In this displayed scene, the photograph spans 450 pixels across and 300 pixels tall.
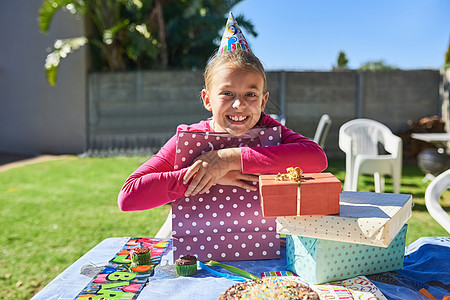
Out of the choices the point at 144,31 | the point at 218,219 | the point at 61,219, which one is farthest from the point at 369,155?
the point at 144,31

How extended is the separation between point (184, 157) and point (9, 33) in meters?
11.0

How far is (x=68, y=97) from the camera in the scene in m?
9.72

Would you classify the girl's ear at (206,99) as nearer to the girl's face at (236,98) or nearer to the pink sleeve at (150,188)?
the girl's face at (236,98)

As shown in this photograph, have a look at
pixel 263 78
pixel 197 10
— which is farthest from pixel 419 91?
pixel 263 78

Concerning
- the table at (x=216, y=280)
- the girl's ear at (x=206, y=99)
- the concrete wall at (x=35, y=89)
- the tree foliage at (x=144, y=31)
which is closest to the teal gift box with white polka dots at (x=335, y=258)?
the table at (x=216, y=280)

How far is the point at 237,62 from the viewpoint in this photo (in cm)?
121

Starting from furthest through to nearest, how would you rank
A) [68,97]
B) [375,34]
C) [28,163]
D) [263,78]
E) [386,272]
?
[375,34], [68,97], [28,163], [263,78], [386,272]

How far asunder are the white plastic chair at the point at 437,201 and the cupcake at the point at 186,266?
978 millimetres

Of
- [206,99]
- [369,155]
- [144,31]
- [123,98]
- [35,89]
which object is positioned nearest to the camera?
[206,99]

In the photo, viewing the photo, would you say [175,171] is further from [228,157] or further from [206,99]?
[206,99]

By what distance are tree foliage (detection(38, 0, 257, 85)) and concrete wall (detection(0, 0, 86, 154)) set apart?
17.9 inches

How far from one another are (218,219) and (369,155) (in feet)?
13.3

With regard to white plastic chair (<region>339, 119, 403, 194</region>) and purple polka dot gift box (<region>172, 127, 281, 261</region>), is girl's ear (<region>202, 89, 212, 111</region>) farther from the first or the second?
white plastic chair (<region>339, 119, 403, 194</region>)

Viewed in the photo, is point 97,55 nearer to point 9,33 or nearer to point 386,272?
point 9,33
